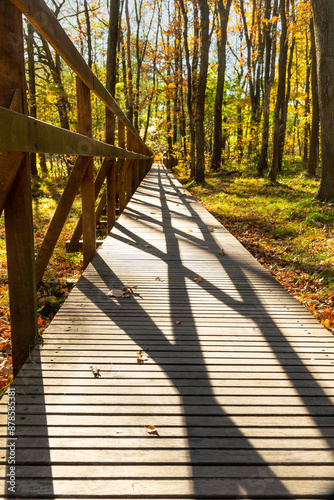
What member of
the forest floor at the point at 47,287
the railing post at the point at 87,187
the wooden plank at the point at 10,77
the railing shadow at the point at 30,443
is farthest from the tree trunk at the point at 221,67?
the railing shadow at the point at 30,443

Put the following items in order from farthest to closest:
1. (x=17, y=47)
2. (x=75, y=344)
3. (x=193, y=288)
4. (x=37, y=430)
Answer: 1. (x=193, y=288)
2. (x=75, y=344)
3. (x=17, y=47)
4. (x=37, y=430)

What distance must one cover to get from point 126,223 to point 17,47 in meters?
4.80

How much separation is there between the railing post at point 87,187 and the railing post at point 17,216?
180cm

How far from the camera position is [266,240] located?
768 centimetres

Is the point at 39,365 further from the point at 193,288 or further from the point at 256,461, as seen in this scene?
the point at 193,288

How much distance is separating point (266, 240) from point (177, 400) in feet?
20.0

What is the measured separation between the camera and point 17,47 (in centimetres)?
200

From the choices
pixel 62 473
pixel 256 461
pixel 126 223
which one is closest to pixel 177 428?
pixel 256 461

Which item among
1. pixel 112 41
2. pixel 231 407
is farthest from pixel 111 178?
pixel 112 41

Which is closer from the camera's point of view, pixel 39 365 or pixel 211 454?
pixel 211 454

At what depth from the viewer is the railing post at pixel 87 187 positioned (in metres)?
3.85

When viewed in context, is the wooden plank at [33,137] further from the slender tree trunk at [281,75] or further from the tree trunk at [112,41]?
the slender tree trunk at [281,75]

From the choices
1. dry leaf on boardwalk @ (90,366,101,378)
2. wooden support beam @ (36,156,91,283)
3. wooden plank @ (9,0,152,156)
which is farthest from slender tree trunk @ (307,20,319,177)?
dry leaf on boardwalk @ (90,366,101,378)

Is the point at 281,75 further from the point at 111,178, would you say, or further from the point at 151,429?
the point at 151,429
